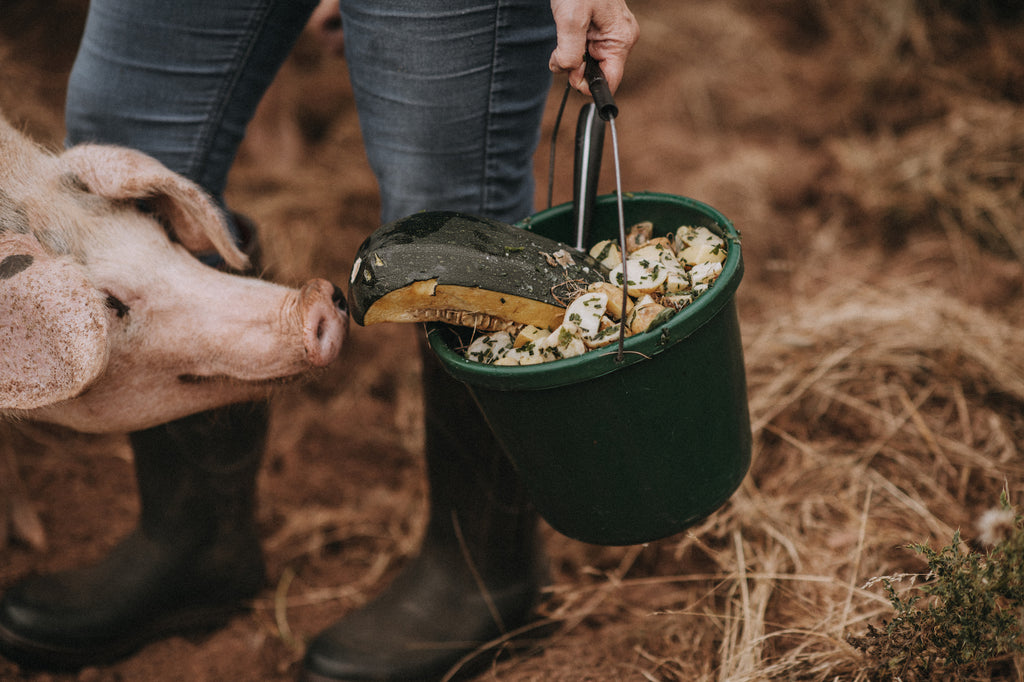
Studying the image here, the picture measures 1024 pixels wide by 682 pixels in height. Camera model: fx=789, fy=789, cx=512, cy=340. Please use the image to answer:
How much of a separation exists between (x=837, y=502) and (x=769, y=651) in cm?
40

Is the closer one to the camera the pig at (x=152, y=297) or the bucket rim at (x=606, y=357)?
the bucket rim at (x=606, y=357)

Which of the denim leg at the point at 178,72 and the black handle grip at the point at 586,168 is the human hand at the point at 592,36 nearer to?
the black handle grip at the point at 586,168

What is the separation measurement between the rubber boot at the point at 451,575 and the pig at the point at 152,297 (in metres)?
0.26

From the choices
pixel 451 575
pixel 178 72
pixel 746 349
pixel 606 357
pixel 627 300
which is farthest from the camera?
pixel 746 349

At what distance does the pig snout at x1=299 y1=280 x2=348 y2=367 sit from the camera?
4.12 feet

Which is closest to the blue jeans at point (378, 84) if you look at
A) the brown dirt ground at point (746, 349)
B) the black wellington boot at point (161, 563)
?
the brown dirt ground at point (746, 349)

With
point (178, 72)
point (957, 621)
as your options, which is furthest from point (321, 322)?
point (957, 621)

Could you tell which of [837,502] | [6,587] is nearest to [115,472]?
→ [6,587]

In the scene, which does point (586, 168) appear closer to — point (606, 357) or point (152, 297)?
point (606, 357)

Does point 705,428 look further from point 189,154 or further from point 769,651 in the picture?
point 189,154

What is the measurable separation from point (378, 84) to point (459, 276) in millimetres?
350

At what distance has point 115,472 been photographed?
2064 mm

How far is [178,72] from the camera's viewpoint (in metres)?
1.27

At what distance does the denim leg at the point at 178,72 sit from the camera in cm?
124
